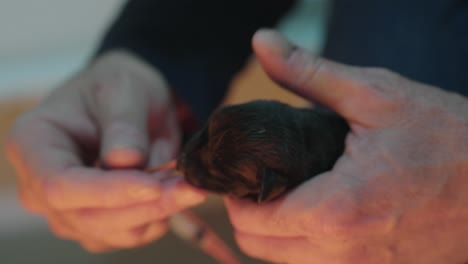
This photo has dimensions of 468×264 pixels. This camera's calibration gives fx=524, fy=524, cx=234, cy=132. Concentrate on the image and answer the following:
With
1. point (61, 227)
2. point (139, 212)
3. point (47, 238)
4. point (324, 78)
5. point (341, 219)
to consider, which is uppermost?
point (324, 78)

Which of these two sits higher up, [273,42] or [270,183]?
[273,42]

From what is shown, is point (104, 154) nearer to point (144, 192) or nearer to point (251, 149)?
point (144, 192)

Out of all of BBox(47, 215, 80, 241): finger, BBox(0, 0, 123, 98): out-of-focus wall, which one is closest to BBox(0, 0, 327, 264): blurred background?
BBox(0, 0, 123, 98): out-of-focus wall

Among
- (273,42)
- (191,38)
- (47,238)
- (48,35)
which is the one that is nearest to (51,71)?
(48,35)

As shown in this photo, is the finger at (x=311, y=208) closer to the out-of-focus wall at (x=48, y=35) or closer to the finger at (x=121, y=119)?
the finger at (x=121, y=119)

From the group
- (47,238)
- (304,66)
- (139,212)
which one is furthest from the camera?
(47,238)

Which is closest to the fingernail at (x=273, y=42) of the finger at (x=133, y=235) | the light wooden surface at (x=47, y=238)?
the finger at (x=133, y=235)

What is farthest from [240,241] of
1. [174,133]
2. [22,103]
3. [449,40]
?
[22,103]

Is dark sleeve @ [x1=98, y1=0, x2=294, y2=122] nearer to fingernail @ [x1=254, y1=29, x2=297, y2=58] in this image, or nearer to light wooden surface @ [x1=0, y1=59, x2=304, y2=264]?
light wooden surface @ [x1=0, y1=59, x2=304, y2=264]

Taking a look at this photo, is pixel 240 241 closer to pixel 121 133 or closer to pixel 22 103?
pixel 121 133
